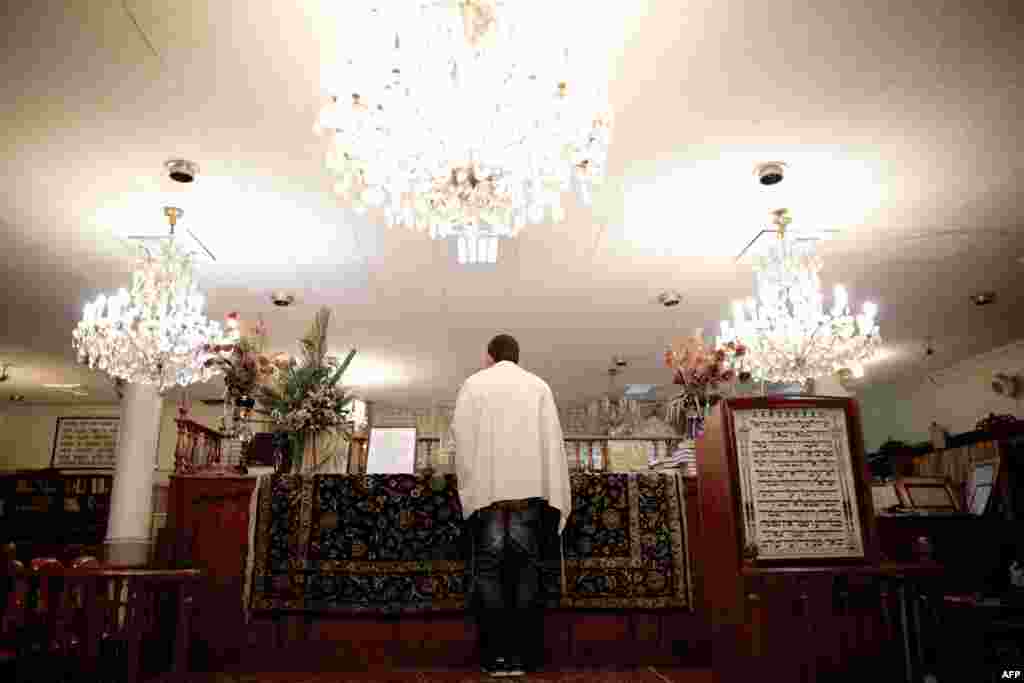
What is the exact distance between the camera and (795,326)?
4.67 m

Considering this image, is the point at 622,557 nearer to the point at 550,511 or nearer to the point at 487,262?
the point at 550,511

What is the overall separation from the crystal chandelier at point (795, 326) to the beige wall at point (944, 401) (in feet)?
13.9

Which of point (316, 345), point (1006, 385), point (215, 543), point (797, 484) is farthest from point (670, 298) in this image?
point (797, 484)

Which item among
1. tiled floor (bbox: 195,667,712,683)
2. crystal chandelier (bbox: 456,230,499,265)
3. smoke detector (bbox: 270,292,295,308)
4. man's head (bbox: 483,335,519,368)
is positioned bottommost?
tiled floor (bbox: 195,667,712,683)

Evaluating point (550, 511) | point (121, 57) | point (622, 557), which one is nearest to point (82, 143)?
point (121, 57)

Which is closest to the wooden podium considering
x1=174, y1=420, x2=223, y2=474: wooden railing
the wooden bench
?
the wooden bench

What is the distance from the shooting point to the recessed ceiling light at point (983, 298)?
241 inches

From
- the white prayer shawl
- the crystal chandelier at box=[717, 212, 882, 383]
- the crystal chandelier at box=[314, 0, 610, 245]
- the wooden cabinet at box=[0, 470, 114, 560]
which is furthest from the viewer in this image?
the wooden cabinet at box=[0, 470, 114, 560]

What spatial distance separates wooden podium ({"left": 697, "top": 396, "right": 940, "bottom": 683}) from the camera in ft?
4.85

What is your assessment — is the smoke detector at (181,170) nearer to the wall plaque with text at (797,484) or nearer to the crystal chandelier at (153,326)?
the crystal chandelier at (153,326)

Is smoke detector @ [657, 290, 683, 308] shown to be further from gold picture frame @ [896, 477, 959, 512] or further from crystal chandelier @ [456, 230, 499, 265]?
gold picture frame @ [896, 477, 959, 512]

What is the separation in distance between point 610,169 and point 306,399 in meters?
2.23

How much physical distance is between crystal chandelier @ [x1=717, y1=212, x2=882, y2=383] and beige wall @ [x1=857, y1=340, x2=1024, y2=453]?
4234 mm

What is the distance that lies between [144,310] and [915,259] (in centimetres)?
565
